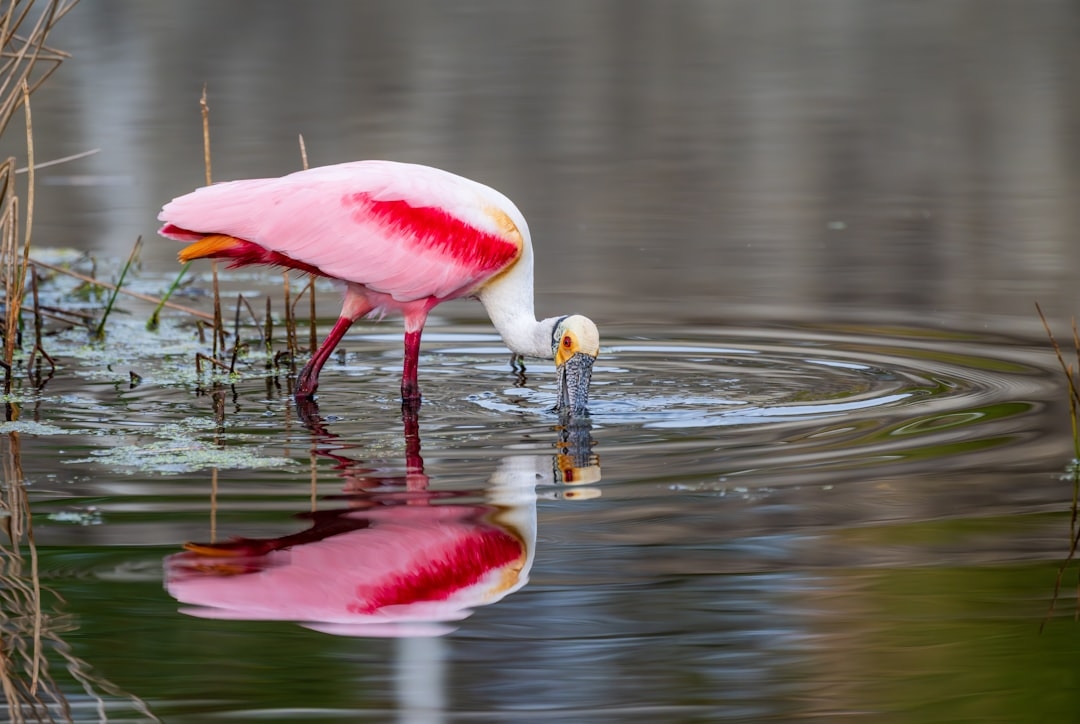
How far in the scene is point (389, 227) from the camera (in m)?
7.80

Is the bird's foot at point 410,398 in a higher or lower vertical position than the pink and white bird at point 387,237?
lower

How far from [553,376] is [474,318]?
1.82 metres

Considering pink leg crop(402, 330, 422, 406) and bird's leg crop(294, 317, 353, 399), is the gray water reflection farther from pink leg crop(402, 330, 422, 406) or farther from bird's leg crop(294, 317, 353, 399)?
bird's leg crop(294, 317, 353, 399)

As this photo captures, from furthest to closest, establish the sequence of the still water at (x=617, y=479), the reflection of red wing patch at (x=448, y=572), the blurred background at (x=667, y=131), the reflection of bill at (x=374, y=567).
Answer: the blurred background at (x=667, y=131)
the reflection of red wing patch at (x=448, y=572)
the reflection of bill at (x=374, y=567)
the still water at (x=617, y=479)

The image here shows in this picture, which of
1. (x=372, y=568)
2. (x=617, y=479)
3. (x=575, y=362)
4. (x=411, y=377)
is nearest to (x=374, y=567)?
(x=372, y=568)

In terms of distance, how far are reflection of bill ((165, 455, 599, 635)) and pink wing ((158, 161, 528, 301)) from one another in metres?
2.17

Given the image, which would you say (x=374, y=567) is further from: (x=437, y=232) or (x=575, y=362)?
(x=437, y=232)

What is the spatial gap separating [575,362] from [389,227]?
3.46 ft

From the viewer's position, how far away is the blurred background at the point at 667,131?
1144cm

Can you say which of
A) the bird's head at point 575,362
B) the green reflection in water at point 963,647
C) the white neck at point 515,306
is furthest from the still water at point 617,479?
the white neck at point 515,306

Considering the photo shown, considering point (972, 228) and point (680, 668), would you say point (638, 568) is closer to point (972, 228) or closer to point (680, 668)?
point (680, 668)

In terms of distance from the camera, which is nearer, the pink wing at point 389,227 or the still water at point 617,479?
the still water at point 617,479

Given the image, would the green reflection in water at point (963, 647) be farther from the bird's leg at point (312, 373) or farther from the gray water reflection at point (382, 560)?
the bird's leg at point (312, 373)

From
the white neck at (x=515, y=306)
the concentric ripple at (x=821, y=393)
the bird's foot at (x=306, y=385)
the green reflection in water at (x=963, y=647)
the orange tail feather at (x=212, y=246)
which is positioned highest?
the orange tail feather at (x=212, y=246)
